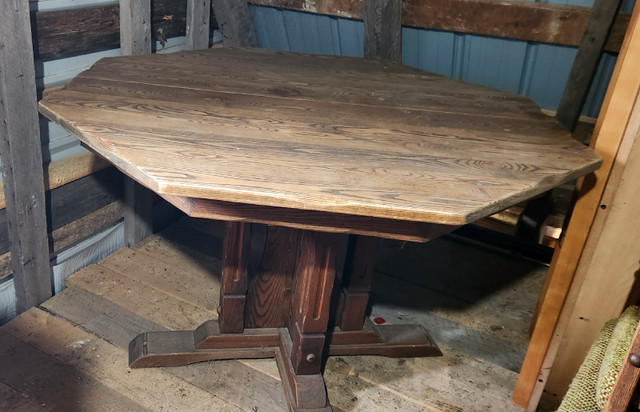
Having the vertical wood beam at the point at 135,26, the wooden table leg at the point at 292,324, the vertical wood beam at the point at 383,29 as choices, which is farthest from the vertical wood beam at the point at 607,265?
the vertical wood beam at the point at 135,26

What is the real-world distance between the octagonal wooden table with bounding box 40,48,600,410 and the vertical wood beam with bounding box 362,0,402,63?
0.32 meters

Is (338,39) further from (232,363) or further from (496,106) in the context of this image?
(232,363)

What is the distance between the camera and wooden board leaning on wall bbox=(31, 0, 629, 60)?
2217 millimetres

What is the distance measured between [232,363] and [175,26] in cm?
157

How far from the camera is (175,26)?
2.81 meters

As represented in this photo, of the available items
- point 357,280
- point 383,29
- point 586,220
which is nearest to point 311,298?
point 357,280

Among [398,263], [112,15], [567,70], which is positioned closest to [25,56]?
A: [112,15]

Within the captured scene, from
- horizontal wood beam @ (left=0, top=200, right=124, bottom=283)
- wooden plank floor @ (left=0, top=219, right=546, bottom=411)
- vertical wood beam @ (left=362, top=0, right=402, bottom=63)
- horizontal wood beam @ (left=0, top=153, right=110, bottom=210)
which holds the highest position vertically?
vertical wood beam @ (left=362, top=0, right=402, bottom=63)

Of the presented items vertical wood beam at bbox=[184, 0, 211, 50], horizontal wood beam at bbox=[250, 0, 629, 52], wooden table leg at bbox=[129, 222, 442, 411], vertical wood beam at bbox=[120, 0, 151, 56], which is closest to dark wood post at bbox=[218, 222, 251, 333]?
wooden table leg at bbox=[129, 222, 442, 411]

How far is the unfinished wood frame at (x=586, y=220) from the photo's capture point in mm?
1708

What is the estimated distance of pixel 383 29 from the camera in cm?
289

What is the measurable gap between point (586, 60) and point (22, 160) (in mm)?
2213

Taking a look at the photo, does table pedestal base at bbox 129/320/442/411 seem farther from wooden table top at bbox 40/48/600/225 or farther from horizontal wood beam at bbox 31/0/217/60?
horizontal wood beam at bbox 31/0/217/60

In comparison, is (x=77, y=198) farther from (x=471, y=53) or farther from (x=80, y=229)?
(x=471, y=53)
